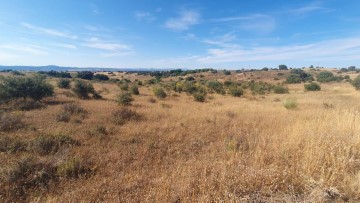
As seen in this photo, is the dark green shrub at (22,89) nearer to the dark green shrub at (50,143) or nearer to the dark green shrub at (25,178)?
the dark green shrub at (50,143)

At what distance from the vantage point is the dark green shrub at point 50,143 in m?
6.66

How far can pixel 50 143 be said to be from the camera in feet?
23.1

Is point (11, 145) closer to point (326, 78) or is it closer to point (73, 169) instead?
point (73, 169)

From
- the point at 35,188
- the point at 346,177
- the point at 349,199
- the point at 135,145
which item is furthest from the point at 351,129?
the point at 35,188

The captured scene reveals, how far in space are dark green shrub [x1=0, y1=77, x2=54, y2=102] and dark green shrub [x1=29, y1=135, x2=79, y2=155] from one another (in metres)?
11.7

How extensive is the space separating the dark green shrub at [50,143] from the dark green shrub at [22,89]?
1172cm

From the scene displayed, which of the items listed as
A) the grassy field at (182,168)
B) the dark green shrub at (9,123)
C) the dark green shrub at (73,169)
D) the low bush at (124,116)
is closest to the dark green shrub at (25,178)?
the grassy field at (182,168)

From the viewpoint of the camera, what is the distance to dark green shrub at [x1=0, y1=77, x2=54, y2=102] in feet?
53.3

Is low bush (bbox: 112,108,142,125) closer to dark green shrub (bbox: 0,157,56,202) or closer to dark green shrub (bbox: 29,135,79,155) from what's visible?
dark green shrub (bbox: 29,135,79,155)

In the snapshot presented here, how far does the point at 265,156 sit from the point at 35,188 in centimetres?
500

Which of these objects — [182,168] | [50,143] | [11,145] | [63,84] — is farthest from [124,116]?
[63,84]

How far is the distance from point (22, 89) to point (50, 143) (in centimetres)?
1311

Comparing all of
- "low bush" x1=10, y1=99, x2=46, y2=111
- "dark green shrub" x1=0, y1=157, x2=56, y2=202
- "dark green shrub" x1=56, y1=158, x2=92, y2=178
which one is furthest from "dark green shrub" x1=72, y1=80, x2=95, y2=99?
"dark green shrub" x1=56, y1=158, x2=92, y2=178

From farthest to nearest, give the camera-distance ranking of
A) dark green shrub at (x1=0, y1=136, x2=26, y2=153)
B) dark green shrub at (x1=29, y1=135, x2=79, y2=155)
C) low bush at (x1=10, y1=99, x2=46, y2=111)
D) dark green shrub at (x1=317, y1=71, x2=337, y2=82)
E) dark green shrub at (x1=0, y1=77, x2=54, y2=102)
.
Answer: dark green shrub at (x1=317, y1=71, x2=337, y2=82), dark green shrub at (x1=0, y1=77, x2=54, y2=102), low bush at (x1=10, y1=99, x2=46, y2=111), dark green shrub at (x1=29, y1=135, x2=79, y2=155), dark green shrub at (x1=0, y1=136, x2=26, y2=153)
